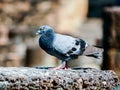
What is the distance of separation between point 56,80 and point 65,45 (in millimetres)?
682

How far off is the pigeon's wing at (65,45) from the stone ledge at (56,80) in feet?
1.06

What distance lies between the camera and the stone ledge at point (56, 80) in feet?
15.4

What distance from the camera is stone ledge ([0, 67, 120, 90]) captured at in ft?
15.4

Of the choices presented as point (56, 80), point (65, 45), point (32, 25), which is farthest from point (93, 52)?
point (32, 25)

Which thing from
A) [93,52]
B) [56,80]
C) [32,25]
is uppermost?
[32,25]

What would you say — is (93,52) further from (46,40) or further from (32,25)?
(32,25)

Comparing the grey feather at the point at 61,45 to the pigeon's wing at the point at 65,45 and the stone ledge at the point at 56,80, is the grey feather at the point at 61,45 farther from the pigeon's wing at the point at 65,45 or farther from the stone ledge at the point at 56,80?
the stone ledge at the point at 56,80

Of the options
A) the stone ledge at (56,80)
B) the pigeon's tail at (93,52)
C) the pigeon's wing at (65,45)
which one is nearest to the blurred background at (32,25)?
the pigeon's tail at (93,52)

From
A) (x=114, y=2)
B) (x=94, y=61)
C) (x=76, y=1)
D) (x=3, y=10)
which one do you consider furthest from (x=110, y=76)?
(x=114, y=2)

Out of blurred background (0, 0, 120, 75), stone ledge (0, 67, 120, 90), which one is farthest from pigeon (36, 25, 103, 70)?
blurred background (0, 0, 120, 75)

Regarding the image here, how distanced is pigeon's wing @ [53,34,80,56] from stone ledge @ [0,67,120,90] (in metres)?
0.32

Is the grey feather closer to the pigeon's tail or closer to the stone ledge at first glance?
the pigeon's tail

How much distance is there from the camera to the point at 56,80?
4730mm

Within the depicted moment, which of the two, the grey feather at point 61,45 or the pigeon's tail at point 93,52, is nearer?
the grey feather at point 61,45
